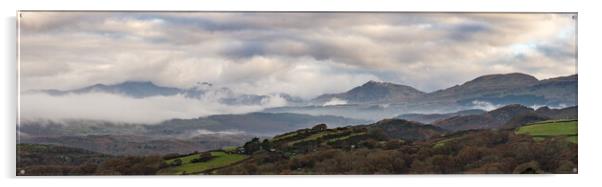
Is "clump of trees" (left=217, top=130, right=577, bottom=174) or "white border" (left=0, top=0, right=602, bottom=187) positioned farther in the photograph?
"clump of trees" (left=217, top=130, right=577, bottom=174)

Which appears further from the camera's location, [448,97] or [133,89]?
[448,97]

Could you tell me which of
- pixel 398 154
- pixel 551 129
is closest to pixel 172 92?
pixel 398 154

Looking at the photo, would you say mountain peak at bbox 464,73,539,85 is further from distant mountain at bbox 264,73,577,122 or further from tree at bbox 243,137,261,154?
tree at bbox 243,137,261,154

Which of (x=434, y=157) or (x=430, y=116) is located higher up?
(x=430, y=116)

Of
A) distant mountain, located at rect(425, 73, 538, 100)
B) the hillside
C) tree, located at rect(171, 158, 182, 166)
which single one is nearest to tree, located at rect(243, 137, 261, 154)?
the hillside

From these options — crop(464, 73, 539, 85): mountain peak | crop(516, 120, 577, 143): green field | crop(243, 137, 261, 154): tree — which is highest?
crop(464, 73, 539, 85): mountain peak

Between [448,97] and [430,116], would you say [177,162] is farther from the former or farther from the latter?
[448,97]
